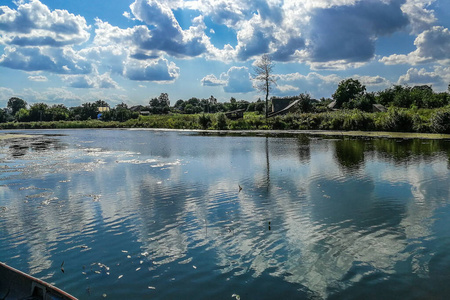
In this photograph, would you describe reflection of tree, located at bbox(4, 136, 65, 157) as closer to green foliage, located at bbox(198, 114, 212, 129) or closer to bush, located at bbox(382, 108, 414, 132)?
green foliage, located at bbox(198, 114, 212, 129)

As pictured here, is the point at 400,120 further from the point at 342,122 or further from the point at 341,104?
the point at 341,104

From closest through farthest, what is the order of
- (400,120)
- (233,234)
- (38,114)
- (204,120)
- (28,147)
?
1. (233,234)
2. (28,147)
3. (400,120)
4. (204,120)
5. (38,114)

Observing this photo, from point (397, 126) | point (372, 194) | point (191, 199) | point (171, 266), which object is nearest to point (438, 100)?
point (397, 126)

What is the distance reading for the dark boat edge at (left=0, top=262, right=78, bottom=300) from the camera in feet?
19.2

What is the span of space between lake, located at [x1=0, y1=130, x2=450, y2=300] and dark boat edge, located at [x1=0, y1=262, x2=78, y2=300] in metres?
1.69

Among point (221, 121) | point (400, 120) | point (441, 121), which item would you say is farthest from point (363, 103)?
point (441, 121)

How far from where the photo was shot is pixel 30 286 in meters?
6.33

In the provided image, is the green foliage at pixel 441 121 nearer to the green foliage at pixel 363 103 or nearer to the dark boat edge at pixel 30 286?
the green foliage at pixel 363 103

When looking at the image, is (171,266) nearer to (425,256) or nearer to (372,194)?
(425,256)

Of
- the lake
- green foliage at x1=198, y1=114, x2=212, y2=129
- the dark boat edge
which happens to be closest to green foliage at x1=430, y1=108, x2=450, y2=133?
the lake

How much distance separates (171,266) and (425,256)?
7.52 meters

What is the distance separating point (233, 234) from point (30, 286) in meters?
6.72

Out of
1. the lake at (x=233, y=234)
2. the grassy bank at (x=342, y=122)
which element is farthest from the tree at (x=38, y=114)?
the lake at (x=233, y=234)

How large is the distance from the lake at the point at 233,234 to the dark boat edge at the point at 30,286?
1689 mm
